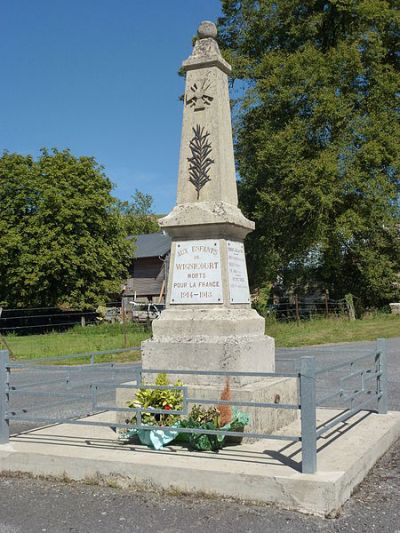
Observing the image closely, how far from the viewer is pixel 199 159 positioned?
6.49 metres

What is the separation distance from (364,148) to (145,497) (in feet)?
69.8

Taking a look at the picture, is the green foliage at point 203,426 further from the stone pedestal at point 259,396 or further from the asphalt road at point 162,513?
the asphalt road at point 162,513

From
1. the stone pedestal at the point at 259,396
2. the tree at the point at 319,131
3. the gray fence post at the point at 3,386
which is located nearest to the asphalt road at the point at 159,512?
the gray fence post at the point at 3,386

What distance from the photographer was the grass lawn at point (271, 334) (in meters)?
17.0

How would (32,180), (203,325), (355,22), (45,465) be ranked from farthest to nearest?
1. (32,180)
2. (355,22)
3. (203,325)
4. (45,465)

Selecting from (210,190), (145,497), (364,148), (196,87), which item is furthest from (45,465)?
(364,148)

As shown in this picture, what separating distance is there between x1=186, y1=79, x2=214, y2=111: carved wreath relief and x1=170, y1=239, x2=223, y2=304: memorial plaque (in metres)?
1.52

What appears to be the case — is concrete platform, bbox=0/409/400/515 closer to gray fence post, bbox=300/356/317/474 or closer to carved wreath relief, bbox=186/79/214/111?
gray fence post, bbox=300/356/317/474

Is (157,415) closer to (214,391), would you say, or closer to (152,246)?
(214,391)

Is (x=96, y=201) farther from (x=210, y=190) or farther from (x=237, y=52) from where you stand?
(x=210, y=190)

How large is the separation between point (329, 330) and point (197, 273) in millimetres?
14664

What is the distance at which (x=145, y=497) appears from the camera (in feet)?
14.5

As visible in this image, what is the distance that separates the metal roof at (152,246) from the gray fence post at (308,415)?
137 ft

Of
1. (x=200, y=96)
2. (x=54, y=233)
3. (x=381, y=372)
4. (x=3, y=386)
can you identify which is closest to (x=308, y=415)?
(x=381, y=372)
